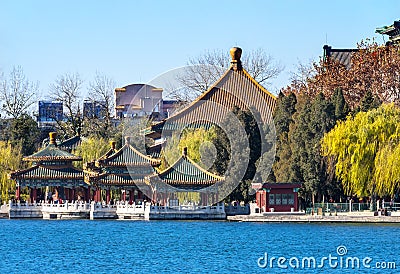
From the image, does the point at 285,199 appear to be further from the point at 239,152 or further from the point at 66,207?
the point at 66,207

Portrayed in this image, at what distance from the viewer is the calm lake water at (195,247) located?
4862 centimetres

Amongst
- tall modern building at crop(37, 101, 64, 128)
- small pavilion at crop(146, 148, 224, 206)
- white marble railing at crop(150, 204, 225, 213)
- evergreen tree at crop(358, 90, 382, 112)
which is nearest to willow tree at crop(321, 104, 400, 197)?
evergreen tree at crop(358, 90, 382, 112)

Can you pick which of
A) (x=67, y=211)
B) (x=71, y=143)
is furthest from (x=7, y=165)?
(x=67, y=211)

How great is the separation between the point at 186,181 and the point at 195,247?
20099mm

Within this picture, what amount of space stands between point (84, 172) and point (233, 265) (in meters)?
36.6

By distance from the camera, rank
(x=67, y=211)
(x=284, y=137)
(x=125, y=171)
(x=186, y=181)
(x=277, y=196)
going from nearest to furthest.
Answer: (x=277, y=196) → (x=284, y=137) → (x=186, y=181) → (x=67, y=211) → (x=125, y=171)

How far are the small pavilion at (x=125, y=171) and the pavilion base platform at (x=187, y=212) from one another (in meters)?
4.83

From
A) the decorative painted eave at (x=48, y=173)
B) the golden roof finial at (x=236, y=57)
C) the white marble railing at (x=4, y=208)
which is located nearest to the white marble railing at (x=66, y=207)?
the decorative painted eave at (x=48, y=173)

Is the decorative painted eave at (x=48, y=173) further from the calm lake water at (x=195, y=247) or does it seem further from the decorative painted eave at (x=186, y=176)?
the calm lake water at (x=195, y=247)

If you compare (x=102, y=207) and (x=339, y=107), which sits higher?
(x=339, y=107)

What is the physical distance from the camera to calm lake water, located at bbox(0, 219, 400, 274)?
4862 cm

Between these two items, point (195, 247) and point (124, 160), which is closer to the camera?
point (195, 247)

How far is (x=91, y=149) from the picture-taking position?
89750 mm

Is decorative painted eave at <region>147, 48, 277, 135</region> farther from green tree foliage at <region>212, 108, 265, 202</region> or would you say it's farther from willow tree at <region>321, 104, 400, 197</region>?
willow tree at <region>321, 104, 400, 197</region>
